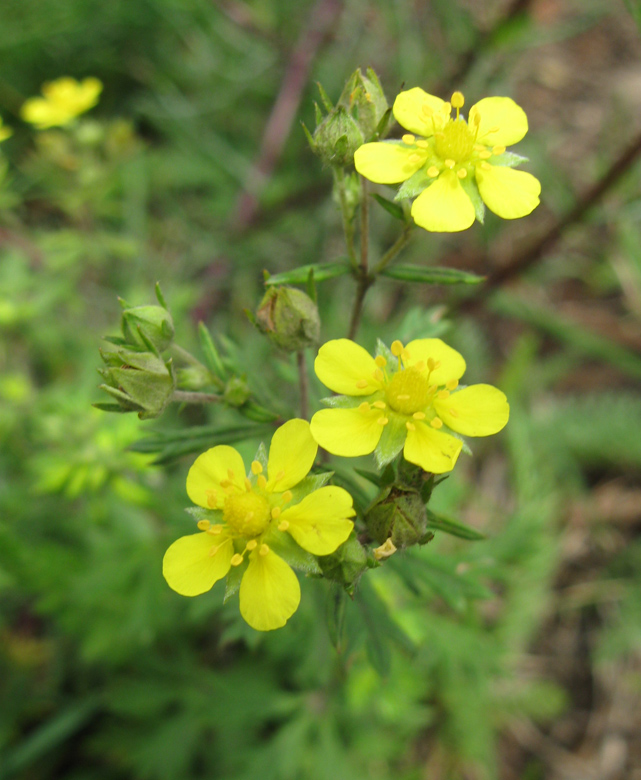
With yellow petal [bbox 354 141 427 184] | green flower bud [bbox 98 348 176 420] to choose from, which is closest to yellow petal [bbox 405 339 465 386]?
yellow petal [bbox 354 141 427 184]

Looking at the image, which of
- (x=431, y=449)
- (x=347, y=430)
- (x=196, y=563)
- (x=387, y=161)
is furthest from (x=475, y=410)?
(x=196, y=563)

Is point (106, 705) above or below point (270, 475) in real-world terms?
below

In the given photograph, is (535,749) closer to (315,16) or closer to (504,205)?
(504,205)

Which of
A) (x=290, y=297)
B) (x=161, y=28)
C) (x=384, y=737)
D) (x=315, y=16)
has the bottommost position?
(x=384, y=737)

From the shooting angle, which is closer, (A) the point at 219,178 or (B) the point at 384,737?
(B) the point at 384,737

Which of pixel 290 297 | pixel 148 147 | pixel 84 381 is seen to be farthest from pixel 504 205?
pixel 148 147

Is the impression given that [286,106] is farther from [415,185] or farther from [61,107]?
[415,185]

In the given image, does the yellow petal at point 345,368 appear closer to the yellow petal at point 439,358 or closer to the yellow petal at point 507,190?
the yellow petal at point 439,358
